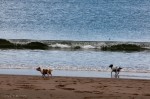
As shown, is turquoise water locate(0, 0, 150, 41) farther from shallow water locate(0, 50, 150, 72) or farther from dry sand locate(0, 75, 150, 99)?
dry sand locate(0, 75, 150, 99)

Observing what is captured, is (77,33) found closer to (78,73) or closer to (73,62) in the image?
(73,62)

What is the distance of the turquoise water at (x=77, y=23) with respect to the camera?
52.8 metres

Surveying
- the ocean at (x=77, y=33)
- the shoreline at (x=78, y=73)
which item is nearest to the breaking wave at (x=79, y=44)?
the ocean at (x=77, y=33)

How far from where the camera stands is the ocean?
2780cm

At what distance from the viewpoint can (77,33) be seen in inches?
2196

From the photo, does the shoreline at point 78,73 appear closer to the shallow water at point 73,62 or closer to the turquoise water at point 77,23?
the shallow water at point 73,62

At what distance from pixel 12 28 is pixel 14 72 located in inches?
1351

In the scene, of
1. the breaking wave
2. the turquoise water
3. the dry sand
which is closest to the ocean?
the turquoise water

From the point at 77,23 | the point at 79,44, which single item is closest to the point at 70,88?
the point at 79,44

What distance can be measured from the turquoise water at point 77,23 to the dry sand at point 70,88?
2806 centimetres

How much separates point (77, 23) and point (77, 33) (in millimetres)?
12207

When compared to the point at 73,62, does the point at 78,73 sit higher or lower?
lower

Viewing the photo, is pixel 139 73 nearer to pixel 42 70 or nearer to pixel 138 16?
pixel 42 70

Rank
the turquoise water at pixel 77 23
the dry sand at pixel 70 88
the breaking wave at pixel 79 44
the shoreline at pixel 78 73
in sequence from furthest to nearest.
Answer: the turquoise water at pixel 77 23, the breaking wave at pixel 79 44, the shoreline at pixel 78 73, the dry sand at pixel 70 88
